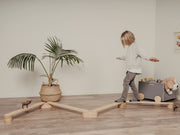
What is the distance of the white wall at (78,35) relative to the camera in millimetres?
3135

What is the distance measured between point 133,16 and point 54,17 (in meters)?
1.46

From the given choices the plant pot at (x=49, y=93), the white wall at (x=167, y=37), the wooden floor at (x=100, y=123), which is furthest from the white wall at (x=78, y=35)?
the wooden floor at (x=100, y=123)

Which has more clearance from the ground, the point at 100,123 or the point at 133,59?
the point at 133,59

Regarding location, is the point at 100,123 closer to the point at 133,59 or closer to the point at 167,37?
the point at 133,59

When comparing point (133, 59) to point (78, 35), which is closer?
point (133, 59)

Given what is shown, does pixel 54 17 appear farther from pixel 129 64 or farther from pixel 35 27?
pixel 129 64

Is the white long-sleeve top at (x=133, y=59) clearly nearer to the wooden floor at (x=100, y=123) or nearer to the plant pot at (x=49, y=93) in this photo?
the wooden floor at (x=100, y=123)

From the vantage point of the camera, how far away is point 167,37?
342cm

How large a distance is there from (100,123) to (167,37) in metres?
2.24

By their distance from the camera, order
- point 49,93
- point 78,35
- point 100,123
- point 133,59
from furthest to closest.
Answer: point 78,35 < point 49,93 < point 133,59 < point 100,123

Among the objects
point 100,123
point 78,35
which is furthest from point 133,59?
point 78,35

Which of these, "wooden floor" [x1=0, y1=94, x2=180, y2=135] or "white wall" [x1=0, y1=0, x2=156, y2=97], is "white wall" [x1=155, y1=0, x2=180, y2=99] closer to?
"white wall" [x1=0, y1=0, x2=156, y2=97]

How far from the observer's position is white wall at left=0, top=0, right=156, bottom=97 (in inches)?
123

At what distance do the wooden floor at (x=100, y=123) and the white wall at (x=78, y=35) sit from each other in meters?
0.94
